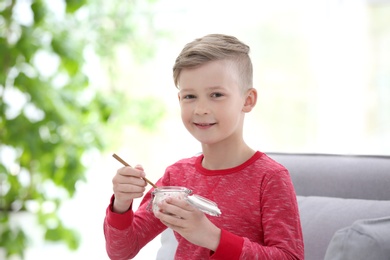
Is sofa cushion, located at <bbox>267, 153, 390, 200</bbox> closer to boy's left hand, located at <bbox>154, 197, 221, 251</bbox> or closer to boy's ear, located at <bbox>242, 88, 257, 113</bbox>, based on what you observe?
boy's ear, located at <bbox>242, 88, 257, 113</bbox>

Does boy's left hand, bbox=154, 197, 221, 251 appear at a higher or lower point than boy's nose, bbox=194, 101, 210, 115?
lower

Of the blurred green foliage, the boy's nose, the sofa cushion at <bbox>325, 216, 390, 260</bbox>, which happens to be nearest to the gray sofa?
the sofa cushion at <bbox>325, 216, 390, 260</bbox>

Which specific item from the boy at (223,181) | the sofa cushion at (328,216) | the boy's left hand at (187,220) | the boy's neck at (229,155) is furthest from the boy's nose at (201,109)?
the sofa cushion at (328,216)

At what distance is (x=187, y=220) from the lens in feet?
3.97

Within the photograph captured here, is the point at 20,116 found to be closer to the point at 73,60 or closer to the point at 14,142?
the point at 14,142

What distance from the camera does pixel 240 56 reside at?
1.45 metres

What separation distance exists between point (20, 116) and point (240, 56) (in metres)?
2.60

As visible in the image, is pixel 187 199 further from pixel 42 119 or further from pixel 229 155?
Answer: pixel 42 119

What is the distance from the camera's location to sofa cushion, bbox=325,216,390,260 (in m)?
1.22

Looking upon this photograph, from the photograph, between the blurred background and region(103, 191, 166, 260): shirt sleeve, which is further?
the blurred background

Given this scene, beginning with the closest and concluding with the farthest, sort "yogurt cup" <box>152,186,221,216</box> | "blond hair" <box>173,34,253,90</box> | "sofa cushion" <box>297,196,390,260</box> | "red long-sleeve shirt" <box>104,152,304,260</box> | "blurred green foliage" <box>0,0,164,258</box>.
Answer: "yogurt cup" <box>152,186,221,216</box>, "red long-sleeve shirt" <box>104,152,304,260</box>, "blond hair" <box>173,34,253,90</box>, "sofa cushion" <box>297,196,390,260</box>, "blurred green foliage" <box>0,0,164,258</box>

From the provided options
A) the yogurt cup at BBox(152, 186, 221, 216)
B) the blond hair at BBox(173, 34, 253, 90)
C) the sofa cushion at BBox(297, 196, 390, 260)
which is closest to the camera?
the yogurt cup at BBox(152, 186, 221, 216)

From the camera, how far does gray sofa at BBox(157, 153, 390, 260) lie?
1.63 m

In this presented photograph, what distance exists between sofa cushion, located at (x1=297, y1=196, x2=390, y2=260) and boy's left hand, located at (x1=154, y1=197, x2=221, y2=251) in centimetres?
48
